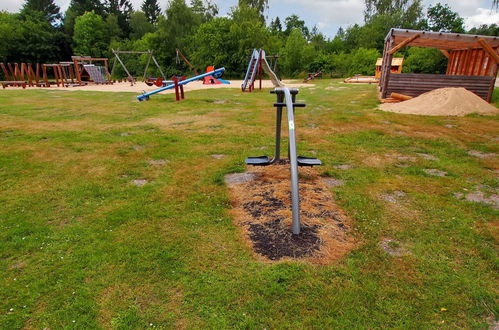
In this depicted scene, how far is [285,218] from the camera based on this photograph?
10.3 ft

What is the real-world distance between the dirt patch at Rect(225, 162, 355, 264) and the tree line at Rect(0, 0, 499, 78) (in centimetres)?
2566

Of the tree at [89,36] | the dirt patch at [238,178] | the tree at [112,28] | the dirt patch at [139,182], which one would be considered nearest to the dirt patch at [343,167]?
the dirt patch at [238,178]

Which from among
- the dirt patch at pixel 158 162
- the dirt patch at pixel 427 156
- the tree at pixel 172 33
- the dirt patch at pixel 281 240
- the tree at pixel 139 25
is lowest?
the dirt patch at pixel 281 240

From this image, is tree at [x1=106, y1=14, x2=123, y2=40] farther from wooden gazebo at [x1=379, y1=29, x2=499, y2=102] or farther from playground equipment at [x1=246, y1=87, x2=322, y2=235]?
playground equipment at [x1=246, y1=87, x2=322, y2=235]

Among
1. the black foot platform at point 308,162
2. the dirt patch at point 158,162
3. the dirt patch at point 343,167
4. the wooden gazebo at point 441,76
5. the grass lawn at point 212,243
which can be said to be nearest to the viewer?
the grass lawn at point 212,243

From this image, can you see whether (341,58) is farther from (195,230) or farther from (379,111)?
(195,230)

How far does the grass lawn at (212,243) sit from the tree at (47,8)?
6064 cm

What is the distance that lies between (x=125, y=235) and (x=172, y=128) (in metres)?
4.71

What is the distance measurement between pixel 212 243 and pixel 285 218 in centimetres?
80

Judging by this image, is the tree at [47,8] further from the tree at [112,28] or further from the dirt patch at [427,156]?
the dirt patch at [427,156]

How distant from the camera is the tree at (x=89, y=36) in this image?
4066 centimetres

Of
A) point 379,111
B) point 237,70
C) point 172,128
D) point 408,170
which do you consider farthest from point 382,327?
point 237,70

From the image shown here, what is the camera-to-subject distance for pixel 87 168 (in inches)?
185

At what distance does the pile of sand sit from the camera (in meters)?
9.09
